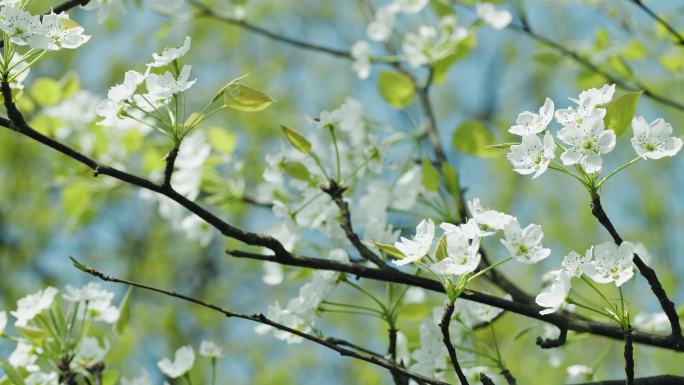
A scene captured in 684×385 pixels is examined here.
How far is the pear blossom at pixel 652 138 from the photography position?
1.17 m

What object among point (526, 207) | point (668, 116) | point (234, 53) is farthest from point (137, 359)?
point (668, 116)

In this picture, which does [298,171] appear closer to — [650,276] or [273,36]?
[650,276]

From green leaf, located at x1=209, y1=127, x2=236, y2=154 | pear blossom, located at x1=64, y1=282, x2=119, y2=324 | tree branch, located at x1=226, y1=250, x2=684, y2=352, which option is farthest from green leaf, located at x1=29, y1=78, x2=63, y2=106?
tree branch, located at x1=226, y1=250, x2=684, y2=352

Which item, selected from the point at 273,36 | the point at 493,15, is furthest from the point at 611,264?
the point at 273,36

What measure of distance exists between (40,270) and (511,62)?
504 centimetres

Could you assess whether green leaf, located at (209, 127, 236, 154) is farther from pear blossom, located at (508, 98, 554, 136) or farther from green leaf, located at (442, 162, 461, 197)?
pear blossom, located at (508, 98, 554, 136)

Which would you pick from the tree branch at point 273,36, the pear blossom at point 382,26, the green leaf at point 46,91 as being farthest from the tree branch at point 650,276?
the green leaf at point 46,91

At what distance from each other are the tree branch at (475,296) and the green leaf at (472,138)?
749mm

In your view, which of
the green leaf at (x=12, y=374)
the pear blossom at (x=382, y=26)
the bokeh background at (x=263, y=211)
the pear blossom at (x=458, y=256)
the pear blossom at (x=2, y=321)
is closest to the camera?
the pear blossom at (x=458, y=256)

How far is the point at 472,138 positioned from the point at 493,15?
1.58ft

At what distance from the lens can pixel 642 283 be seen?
6305 mm

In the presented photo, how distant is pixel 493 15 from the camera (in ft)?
7.52

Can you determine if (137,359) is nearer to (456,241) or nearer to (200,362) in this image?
(200,362)

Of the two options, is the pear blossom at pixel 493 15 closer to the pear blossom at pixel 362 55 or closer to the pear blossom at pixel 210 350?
the pear blossom at pixel 362 55
